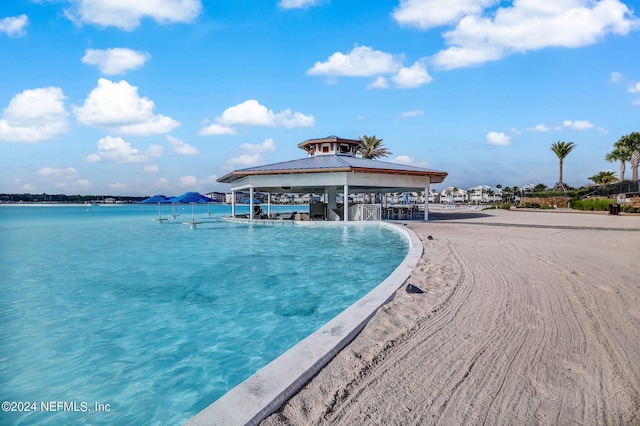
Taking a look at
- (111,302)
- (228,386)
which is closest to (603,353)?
(228,386)

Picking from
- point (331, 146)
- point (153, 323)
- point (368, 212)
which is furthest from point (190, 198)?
point (153, 323)

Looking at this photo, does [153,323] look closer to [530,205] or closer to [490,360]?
[490,360]

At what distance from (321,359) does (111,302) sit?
5359 mm

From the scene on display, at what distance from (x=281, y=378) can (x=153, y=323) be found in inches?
141

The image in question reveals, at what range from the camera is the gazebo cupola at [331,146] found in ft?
90.0

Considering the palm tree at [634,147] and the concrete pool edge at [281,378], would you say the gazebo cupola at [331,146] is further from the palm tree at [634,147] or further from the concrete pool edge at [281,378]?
the palm tree at [634,147]

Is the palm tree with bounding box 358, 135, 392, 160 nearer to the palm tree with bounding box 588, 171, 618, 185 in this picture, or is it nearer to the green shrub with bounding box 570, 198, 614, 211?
the green shrub with bounding box 570, 198, 614, 211

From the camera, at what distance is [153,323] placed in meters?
5.24

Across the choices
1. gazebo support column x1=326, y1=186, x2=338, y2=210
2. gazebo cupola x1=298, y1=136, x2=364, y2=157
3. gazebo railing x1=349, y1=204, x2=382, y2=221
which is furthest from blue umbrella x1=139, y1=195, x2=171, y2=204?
gazebo railing x1=349, y1=204, x2=382, y2=221

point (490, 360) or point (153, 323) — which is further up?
point (490, 360)

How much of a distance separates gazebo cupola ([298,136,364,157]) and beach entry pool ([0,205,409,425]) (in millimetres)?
17496

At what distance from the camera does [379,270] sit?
8.37 metres

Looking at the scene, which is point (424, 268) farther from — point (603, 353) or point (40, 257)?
point (40, 257)

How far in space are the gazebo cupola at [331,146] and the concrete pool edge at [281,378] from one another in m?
24.2
